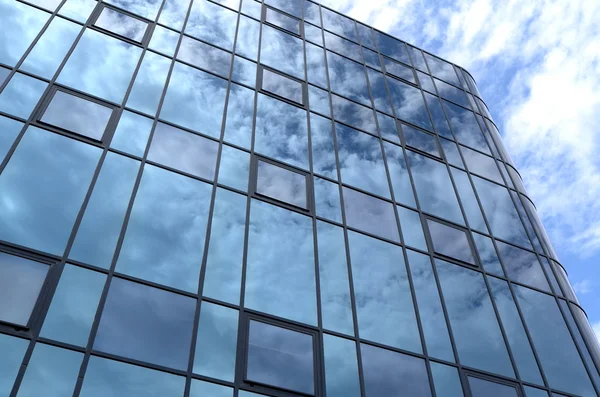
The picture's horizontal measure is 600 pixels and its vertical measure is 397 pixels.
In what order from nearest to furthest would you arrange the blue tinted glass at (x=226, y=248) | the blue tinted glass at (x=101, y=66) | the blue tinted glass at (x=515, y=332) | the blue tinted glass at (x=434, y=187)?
the blue tinted glass at (x=226, y=248) → the blue tinted glass at (x=101, y=66) → the blue tinted glass at (x=515, y=332) → the blue tinted glass at (x=434, y=187)

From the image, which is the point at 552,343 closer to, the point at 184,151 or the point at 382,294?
the point at 382,294

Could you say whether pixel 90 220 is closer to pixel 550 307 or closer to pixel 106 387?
pixel 106 387

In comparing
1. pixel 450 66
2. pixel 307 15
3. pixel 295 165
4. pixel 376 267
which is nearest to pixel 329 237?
pixel 376 267

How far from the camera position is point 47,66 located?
52.3 ft

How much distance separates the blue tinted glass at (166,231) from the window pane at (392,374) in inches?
176

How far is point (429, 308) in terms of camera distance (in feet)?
53.7

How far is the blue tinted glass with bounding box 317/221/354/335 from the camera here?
14.6 meters

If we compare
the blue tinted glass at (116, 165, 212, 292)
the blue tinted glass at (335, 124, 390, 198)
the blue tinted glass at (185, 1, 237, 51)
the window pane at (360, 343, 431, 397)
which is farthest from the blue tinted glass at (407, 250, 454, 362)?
the blue tinted glass at (185, 1, 237, 51)

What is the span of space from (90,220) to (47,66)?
5333mm

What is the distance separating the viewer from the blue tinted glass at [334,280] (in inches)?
576

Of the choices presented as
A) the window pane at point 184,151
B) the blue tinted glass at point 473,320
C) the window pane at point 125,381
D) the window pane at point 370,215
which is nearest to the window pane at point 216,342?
the window pane at point 125,381

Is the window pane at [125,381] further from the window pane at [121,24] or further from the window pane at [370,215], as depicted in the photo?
the window pane at [121,24]

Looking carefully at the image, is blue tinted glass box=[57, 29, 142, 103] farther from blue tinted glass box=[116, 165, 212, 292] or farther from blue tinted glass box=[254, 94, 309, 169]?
blue tinted glass box=[254, 94, 309, 169]

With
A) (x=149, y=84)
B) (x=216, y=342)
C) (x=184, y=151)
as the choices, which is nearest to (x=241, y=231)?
(x=184, y=151)
